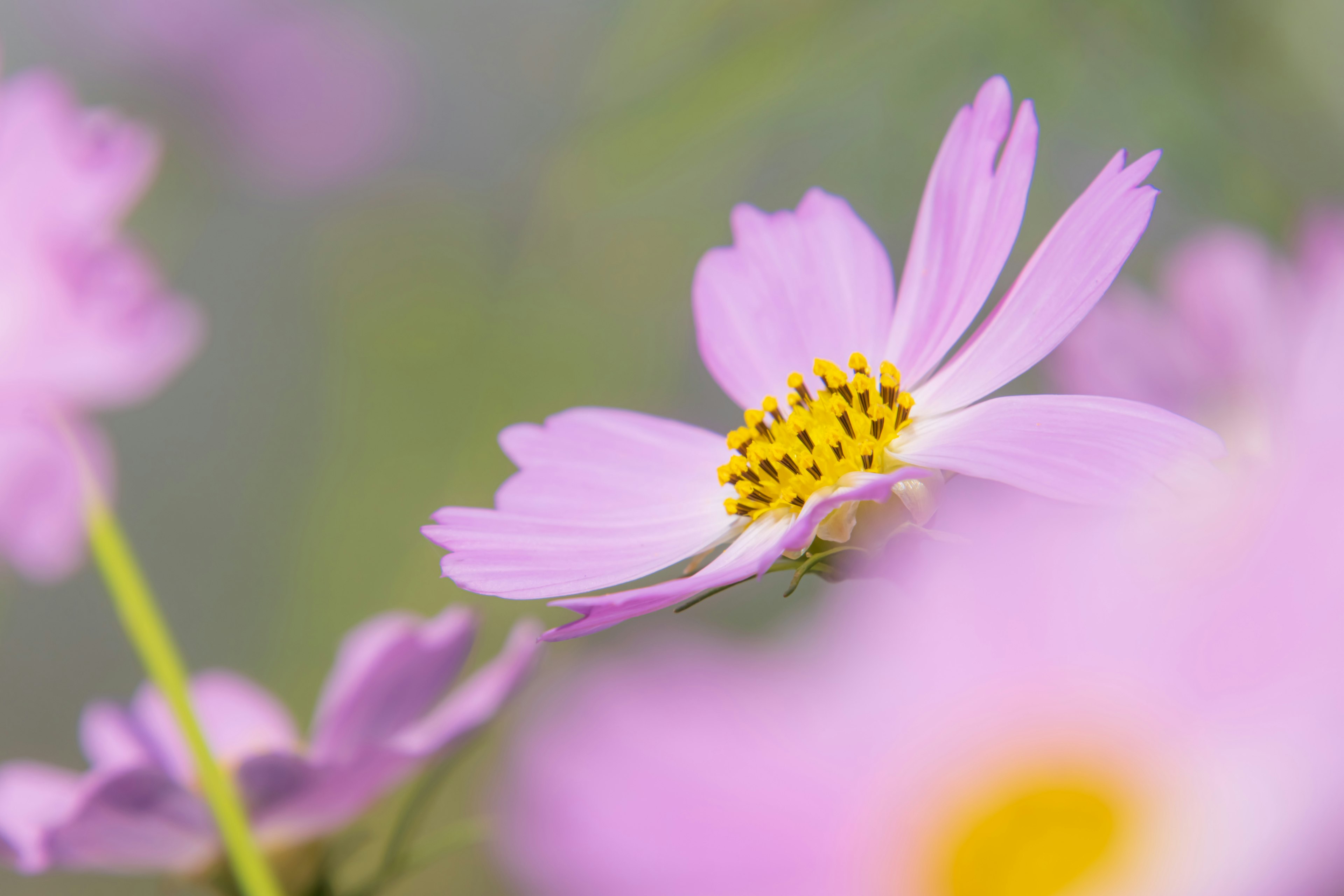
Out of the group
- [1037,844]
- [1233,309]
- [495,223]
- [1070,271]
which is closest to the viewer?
[1037,844]

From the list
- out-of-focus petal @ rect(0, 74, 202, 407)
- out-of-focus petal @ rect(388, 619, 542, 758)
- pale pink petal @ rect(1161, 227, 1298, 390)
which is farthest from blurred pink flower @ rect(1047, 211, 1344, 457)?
out-of-focus petal @ rect(0, 74, 202, 407)

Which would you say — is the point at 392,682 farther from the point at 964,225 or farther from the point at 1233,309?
the point at 1233,309

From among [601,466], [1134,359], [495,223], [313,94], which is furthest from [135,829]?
[313,94]

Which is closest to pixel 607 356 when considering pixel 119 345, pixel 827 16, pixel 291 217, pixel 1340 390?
pixel 827 16

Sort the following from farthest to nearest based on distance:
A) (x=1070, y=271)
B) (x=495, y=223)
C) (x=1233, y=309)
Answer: (x=495, y=223), (x=1233, y=309), (x=1070, y=271)

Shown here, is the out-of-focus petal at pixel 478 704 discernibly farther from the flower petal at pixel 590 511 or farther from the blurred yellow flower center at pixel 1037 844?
the blurred yellow flower center at pixel 1037 844

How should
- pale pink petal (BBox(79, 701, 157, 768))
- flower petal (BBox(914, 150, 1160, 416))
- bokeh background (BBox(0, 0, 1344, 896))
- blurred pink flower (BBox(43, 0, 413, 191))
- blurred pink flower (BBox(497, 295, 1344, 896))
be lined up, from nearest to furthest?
blurred pink flower (BBox(497, 295, 1344, 896)), flower petal (BBox(914, 150, 1160, 416)), pale pink petal (BBox(79, 701, 157, 768)), bokeh background (BBox(0, 0, 1344, 896)), blurred pink flower (BBox(43, 0, 413, 191))

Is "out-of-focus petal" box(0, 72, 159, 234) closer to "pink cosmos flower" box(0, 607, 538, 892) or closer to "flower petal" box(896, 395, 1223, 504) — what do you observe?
"pink cosmos flower" box(0, 607, 538, 892)

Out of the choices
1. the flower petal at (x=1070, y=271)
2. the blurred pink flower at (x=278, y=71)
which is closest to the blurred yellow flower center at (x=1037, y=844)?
the flower petal at (x=1070, y=271)
